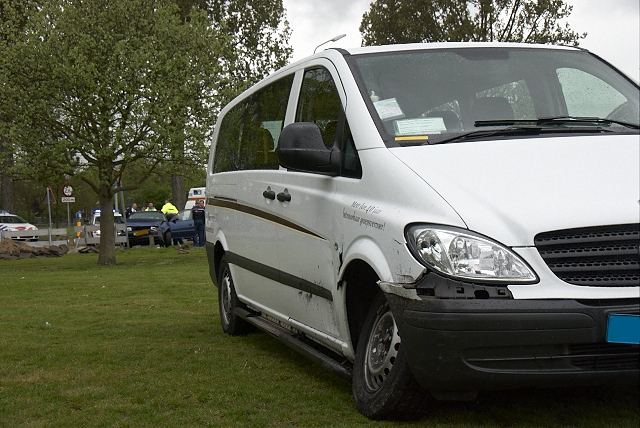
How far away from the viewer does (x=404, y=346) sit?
13.3ft

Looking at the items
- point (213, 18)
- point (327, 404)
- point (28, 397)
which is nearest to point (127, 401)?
point (28, 397)

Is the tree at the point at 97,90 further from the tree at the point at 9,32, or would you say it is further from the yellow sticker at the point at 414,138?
the yellow sticker at the point at 414,138

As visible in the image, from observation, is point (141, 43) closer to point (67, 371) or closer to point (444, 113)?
point (67, 371)

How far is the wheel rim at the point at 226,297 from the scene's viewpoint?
25.9 ft

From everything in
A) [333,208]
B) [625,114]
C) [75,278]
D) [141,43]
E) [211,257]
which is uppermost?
[141,43]

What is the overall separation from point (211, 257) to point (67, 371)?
230 centimetres

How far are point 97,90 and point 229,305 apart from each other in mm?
14377

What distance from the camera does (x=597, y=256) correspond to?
379cm

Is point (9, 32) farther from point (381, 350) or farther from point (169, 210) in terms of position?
point (381, 350)

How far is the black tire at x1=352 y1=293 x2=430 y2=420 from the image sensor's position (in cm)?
430

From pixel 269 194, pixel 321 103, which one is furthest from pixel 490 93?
Result: pixel 269 194

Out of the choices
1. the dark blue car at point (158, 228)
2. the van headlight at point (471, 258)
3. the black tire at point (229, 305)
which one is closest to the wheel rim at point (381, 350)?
the van headlight at point (471, 258)

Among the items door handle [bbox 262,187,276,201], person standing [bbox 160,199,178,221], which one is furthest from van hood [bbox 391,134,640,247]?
person standing [bbox 160,199,178,221]

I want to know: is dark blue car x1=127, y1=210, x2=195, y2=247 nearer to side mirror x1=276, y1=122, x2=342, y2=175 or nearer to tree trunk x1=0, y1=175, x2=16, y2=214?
tree trunk x1=0, y1=175, x2=16, y2=214
